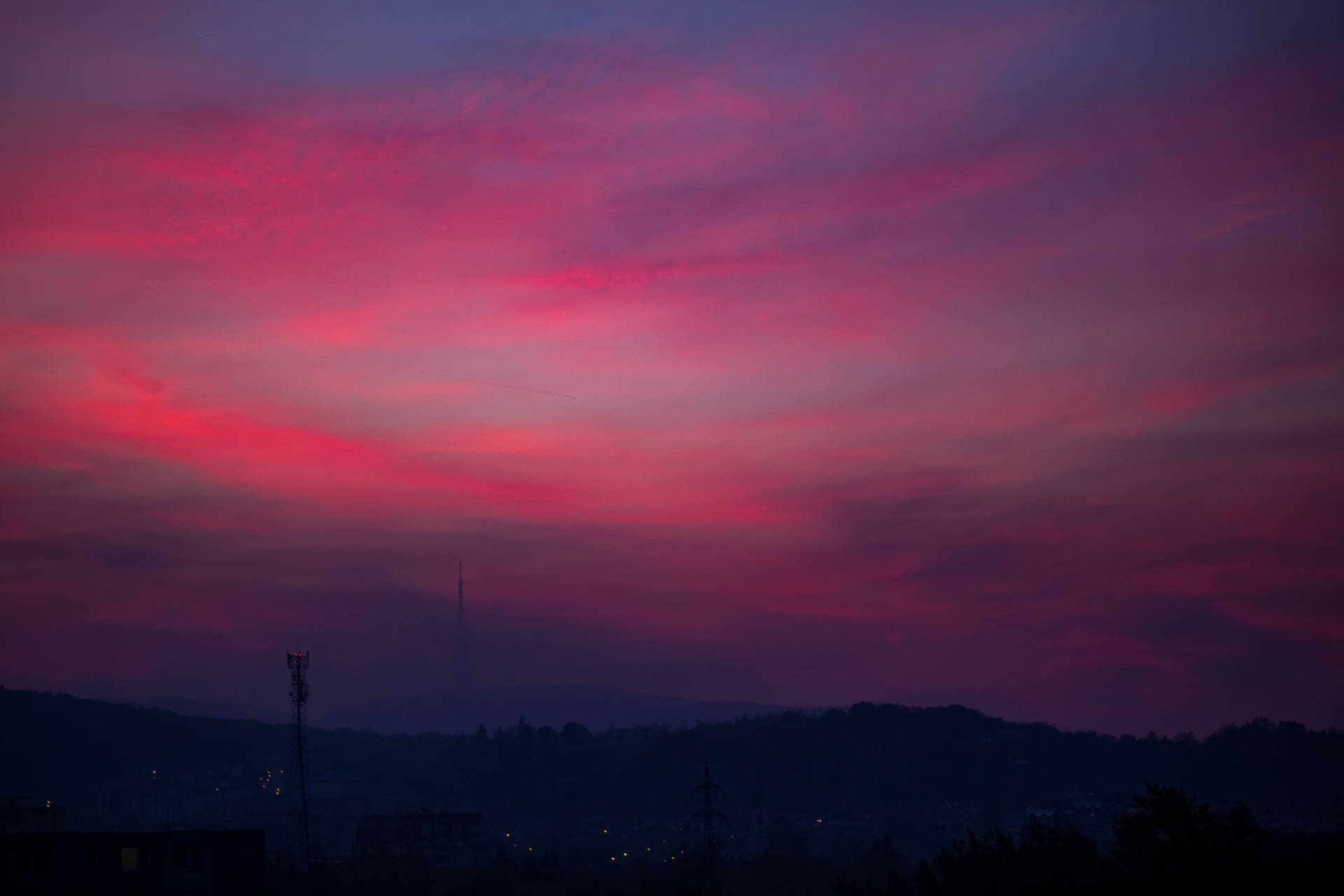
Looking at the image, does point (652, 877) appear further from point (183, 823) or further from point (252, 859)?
point (252, 859)

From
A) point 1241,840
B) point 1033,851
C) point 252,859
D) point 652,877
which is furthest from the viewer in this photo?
point 652,877

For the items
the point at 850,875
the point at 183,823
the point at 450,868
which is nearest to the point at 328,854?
the point at 450,868

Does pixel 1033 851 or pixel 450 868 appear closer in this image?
pixel 1033 851

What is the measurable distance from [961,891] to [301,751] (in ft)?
201

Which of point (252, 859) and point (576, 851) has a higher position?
point (252, 859)

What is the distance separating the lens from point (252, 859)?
237 ft

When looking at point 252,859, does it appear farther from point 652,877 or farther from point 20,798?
point 652,877

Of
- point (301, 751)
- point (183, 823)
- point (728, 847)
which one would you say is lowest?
point (728, 847)

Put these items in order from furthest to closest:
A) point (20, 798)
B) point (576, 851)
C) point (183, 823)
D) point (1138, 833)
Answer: point (576, 851) < point (183, 823) < point (20, 798) < point (1138, 833)

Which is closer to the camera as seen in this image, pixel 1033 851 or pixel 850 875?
pixel 1033 851

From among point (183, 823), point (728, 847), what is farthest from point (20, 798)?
point (728, 847)

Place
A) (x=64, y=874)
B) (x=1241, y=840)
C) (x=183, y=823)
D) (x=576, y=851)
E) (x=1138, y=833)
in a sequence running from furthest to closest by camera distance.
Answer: (x=576, y=851) < (x=183, y=823) < (x=64, y=874) < (x=1138, y=833) < (x=1241, y=840)

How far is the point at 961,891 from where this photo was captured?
47781 mm

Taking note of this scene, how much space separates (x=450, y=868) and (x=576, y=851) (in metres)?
50.0
